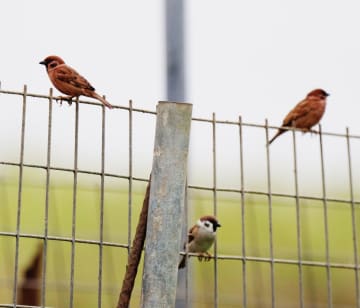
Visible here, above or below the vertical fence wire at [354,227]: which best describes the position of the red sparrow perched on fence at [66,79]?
above

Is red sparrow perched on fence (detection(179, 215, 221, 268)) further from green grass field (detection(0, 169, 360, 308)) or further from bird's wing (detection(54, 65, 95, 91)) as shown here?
bird's wing (detection(54, 65, 95, 91))

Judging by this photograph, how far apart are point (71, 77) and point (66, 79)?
70mm

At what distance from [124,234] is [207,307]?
108 centimetres

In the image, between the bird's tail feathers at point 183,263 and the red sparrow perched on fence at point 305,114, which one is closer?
the bird's tail feathers at point 183,263

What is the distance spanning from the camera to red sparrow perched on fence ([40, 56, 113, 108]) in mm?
6410

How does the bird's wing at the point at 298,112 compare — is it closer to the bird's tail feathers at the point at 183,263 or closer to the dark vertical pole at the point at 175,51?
the dark vertical pole at the point at 175,51

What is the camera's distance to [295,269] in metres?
9.46

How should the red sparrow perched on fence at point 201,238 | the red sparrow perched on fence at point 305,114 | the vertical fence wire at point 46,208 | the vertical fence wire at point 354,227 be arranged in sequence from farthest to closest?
the red sparrow perched on fence at point 305,114 → the red sparrow perched on fence at point 201,238 → the vertical fence wire at point 354,227 → the vertical fence wire at point 46,208

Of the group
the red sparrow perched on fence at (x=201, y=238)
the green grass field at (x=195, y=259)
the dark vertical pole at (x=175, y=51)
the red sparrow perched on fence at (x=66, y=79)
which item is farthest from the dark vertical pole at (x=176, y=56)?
the green grass field at (x=195, y=259)

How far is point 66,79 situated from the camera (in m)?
6.71

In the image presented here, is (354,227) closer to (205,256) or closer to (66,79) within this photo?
(205,256)

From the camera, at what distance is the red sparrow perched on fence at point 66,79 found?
6410 mm

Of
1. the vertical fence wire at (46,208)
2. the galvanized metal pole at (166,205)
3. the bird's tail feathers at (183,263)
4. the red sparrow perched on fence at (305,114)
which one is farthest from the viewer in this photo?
the red sparrow perched on fence at (305,114)

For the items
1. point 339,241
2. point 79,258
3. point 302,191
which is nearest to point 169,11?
point 302,191
